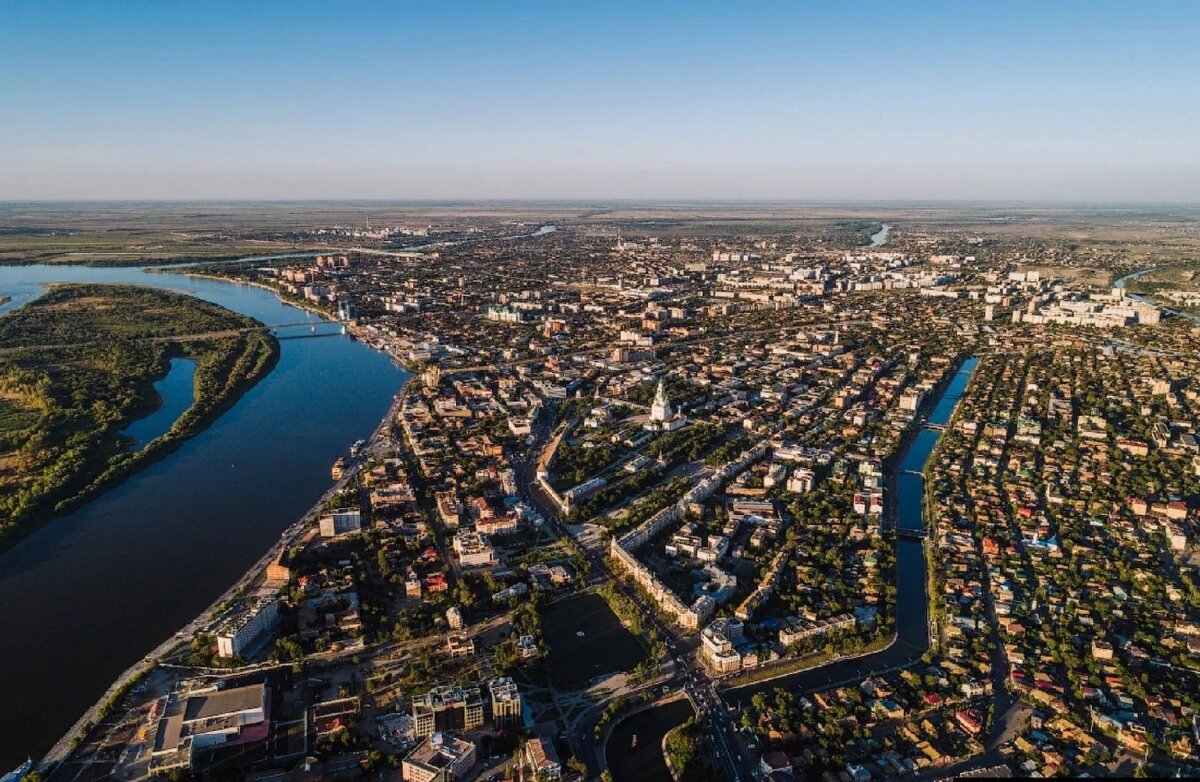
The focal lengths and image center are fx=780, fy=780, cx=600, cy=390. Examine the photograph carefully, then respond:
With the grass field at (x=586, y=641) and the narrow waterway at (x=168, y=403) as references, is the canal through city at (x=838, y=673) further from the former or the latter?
the narrow waterway at (x=168, y=403)

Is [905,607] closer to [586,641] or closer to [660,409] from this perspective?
[586,641]

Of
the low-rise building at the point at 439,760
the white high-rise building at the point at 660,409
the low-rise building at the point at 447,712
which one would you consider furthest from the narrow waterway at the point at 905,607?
the white high-rise building at the point at 660,409

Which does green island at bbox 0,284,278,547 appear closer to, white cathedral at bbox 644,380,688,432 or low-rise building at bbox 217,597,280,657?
low-rise building at bbox 217,597,280,657

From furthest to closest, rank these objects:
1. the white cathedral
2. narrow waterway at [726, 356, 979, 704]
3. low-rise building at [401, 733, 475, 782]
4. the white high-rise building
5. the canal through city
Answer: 1. the white high-rise building
2. the white cathedral
3. narrow waterway at [726, 356, 979, 704]
4. the canal through city
5. low-rise building at [401, 733, 475, 782]

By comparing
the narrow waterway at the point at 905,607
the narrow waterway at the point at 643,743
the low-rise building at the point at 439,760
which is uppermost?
the low-rise building at the point at 439,760

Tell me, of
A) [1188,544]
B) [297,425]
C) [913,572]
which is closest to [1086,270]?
[1188,544]

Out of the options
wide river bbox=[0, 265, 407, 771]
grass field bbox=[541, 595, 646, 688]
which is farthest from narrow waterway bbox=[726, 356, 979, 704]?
wide river bbox=[0, 265, 407, 771]
